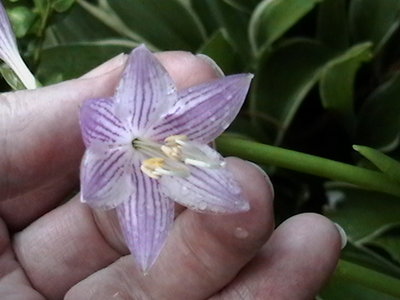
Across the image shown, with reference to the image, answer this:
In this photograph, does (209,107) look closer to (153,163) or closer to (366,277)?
(153,163)

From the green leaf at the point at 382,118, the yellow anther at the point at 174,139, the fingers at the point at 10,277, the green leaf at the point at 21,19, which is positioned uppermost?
the green leaf at the point at 21,19

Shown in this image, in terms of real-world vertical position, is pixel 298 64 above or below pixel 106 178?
below

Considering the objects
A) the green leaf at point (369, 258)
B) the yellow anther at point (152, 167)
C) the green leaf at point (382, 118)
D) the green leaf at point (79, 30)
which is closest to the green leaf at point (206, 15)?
the green leaf at point (79, 30)

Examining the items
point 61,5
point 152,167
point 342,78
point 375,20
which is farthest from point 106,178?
point 375,20

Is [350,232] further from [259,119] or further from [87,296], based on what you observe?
[87,296]

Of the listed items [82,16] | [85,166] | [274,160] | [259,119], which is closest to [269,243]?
[274,160]

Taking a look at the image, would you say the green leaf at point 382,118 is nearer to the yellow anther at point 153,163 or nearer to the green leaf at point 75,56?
the green leaf at point 75,56
